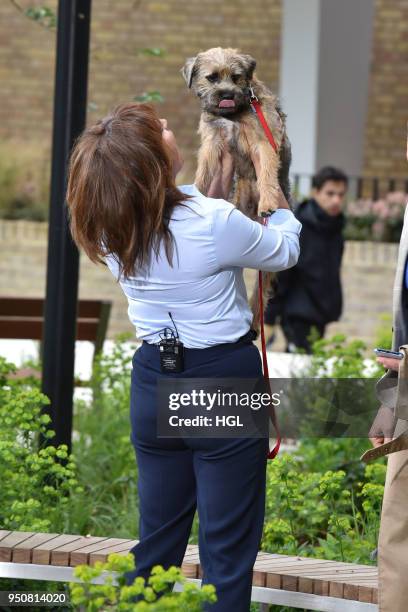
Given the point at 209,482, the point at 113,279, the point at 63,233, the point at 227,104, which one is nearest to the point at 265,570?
the point at 209,482

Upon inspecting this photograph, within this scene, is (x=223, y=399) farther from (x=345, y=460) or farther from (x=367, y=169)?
(x=367, y=169)

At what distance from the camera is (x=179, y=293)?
3047mm

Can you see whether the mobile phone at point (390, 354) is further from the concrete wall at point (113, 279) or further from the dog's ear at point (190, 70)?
the concrete wall at point (113, 279)

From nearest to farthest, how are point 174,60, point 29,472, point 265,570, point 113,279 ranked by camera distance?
point 265,570
point 29,472
point 113,279
point 174,60

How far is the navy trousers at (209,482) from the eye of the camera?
3.04 m

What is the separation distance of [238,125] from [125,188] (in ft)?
1.35

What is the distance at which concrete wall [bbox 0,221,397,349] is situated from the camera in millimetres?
12695

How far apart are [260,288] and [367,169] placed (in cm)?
1349

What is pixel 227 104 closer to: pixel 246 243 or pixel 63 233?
pixel 246 243

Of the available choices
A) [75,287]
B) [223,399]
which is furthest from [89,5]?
[223,399]

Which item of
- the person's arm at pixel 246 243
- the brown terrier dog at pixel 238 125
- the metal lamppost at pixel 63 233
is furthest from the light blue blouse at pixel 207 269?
the metal lamppost at pixel 63 233

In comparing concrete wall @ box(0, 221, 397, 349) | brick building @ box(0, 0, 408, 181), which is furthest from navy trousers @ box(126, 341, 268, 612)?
brick building @ box(0, 0, 408, 181)

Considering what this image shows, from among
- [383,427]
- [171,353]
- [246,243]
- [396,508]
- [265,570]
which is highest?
[246,243]

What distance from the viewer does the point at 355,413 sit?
14.8 ft
